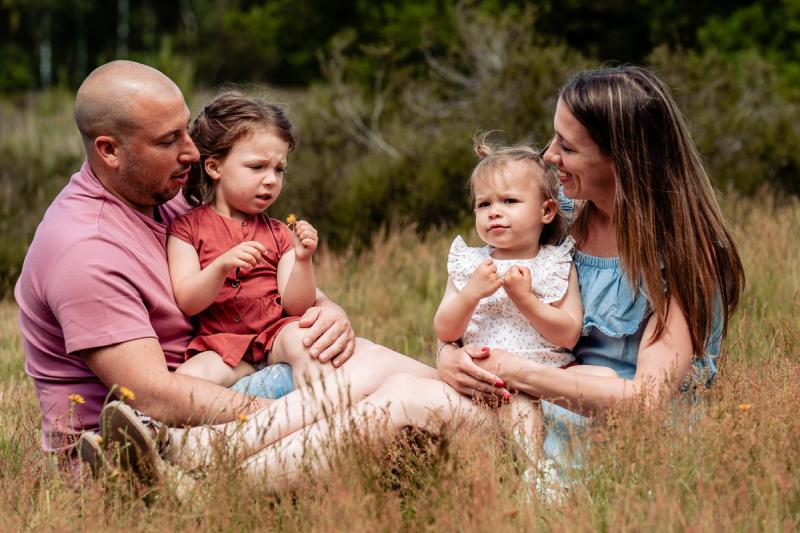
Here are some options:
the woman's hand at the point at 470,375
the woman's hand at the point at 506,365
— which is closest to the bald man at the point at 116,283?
the woman's hand at the point at 470,375

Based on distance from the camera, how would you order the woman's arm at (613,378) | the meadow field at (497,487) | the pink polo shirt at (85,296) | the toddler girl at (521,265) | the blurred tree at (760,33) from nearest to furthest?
the meadow field at (497,487), the pink polo shirt at (85,296), the woman's arm at (613,378), the toddler girl at (521,265), the blurred tree at (760,33)

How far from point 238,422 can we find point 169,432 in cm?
32

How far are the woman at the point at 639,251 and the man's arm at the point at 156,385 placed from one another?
890 mm

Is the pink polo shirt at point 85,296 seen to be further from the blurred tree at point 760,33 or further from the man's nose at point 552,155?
the blurred tree at point 760,33

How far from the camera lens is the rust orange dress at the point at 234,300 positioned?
3.96 meters

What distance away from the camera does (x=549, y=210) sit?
13.2ft

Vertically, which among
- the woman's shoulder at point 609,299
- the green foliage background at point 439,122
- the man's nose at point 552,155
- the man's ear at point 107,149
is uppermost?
the man's nose at point 552,155

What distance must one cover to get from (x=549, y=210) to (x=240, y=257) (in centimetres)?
125

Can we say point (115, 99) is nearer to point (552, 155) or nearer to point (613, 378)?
point (552, 155)

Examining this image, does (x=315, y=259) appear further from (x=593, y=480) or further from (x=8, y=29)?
(x=8, y=29)

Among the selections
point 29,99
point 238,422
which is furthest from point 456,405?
point 29,99

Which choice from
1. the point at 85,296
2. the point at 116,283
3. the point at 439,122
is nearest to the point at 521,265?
the point at 116,283

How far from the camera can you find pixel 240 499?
3051 mm

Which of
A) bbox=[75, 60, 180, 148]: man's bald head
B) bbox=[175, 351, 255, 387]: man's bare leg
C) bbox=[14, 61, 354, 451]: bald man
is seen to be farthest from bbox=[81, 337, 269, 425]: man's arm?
bbox=[75, 60, 180, 148]: man's bald head
